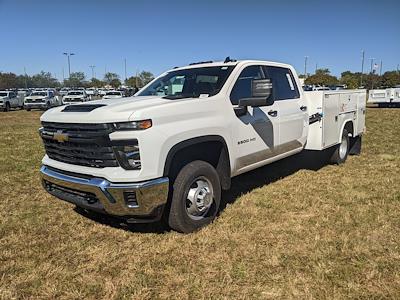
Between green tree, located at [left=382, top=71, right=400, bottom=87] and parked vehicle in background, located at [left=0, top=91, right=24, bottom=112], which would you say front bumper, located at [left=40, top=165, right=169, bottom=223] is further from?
green tree, located at [left=382, top=71, right=400, bottom=87]

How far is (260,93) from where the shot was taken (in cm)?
433

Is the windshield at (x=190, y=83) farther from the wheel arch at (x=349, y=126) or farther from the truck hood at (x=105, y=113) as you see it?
the wheel arch at (x=349, y=126)

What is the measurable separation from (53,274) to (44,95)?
94.2 feet

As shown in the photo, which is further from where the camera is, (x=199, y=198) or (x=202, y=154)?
(x=202, y=154)

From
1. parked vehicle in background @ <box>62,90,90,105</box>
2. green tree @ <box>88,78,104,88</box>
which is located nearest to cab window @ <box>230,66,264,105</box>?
parked vehicle in background @ <box>62,90,90,105</box>

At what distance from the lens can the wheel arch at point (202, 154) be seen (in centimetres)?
383

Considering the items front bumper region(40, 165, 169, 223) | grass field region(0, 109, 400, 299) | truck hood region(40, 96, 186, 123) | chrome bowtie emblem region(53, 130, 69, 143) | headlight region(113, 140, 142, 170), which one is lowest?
grass field region(0, 109, 400, 299)

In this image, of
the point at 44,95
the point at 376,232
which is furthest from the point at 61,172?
the point at 44,95

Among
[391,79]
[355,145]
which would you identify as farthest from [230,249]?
[391,79]

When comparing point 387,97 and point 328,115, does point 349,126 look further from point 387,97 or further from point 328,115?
point 387,97

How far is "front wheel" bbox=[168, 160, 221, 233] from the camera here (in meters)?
3.94

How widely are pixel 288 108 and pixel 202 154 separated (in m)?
1.93

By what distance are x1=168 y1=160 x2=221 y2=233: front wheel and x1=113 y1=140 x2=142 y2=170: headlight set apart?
569mm

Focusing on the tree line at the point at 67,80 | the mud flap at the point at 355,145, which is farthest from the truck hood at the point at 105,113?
the tree line at the point at 67,80
